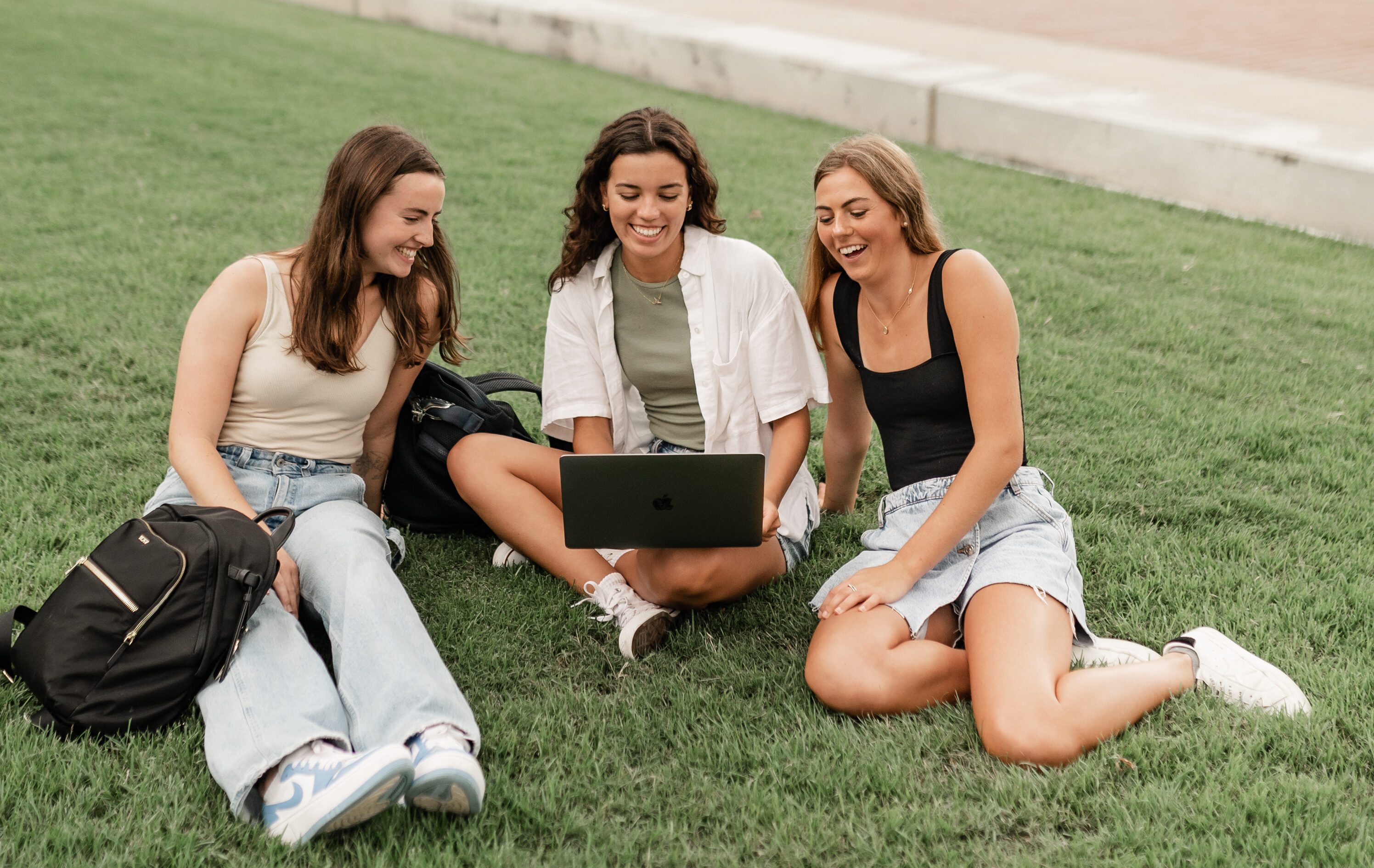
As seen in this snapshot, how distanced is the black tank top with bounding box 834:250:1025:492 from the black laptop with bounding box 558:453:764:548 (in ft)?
1.69

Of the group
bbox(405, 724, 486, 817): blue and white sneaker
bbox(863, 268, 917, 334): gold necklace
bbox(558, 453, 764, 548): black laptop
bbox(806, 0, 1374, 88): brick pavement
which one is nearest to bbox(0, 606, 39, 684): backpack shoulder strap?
bbox(405, 724, 486, 817): blue and white sneaker

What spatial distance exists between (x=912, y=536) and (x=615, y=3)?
39.7 ft

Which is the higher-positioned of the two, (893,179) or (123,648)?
(893,179)

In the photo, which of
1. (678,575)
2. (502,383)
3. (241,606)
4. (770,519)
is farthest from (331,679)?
(502,383)

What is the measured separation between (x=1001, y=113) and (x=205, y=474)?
7.14 metres

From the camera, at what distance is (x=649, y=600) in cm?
338

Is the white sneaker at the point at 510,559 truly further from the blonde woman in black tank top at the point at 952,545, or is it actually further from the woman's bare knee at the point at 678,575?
the blonde woman in black tank top at the point at 952,545

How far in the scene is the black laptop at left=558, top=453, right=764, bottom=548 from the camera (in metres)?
2.81

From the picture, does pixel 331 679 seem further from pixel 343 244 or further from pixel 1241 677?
pixel 1241 677

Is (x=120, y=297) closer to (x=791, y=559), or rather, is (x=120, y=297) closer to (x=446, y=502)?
(x=446, y=502)

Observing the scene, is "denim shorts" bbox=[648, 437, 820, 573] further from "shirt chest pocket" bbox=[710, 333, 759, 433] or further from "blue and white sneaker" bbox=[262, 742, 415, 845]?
"blue and white sneaker" bbox=[262, 742, 415, 845]

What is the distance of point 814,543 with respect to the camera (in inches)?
152

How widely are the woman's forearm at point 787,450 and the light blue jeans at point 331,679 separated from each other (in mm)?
1103

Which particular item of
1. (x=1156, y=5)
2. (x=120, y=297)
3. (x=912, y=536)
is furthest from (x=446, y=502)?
(x=1156, y=5)
